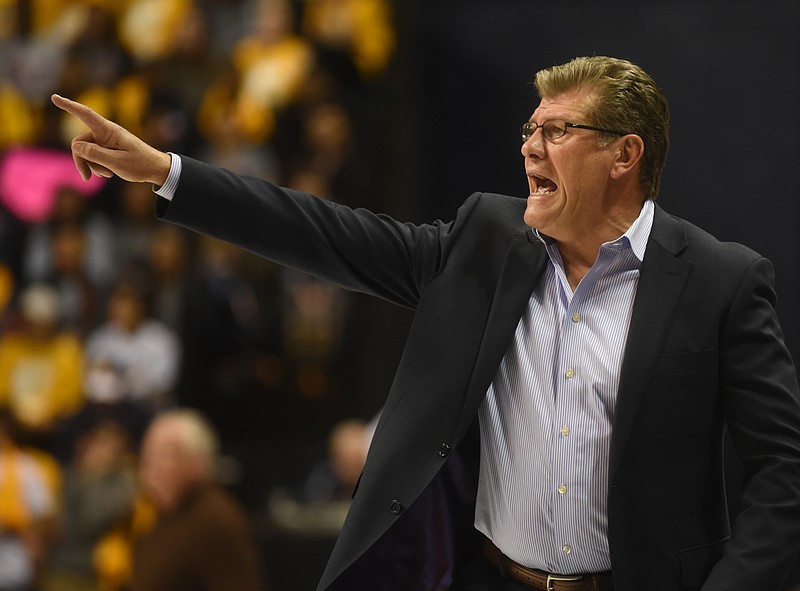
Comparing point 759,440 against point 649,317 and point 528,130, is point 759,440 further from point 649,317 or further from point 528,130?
point 528,130

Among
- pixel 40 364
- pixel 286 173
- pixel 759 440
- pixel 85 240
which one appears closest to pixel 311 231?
pixel 759 440

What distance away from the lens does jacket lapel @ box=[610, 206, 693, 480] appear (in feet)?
7.70

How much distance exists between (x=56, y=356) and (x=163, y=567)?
302 centimetres

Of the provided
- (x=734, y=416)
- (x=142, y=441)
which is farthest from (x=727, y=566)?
(x=142, y=441)

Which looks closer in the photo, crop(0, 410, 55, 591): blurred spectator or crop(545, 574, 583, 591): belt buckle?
crop(545, 574, 583, 591): belt buckle

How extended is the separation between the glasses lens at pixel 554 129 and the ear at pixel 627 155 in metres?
0.13

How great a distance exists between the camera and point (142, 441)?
661 cm

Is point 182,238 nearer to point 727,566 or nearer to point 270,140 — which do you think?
point 270,140

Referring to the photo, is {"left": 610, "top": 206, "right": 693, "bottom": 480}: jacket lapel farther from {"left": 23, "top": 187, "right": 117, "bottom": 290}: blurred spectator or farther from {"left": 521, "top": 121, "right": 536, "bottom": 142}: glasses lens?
{"left": 23, "top": 187, "right": 117, "bottom": 290}: blurred spectator

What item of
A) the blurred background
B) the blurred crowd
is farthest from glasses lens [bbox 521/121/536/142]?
the blurred crowd

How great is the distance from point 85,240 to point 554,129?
5.48 meters

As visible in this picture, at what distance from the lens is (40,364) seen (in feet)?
23.7

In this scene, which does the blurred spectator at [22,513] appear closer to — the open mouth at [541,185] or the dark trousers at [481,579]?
the dark trousers at [481,579]

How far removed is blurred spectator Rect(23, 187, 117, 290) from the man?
16.8ft
